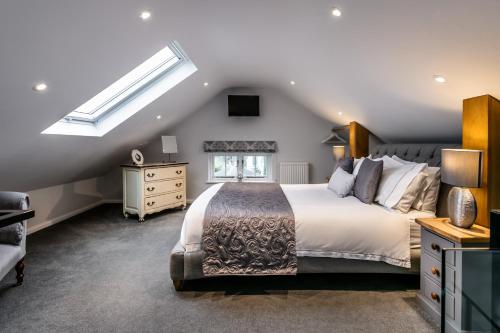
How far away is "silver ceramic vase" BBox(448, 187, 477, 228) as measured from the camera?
1.85 metres

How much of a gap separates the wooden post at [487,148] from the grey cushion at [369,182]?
2.54 feet

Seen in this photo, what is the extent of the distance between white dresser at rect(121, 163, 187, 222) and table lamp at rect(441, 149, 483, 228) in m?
3.90

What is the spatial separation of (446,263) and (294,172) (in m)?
4.41

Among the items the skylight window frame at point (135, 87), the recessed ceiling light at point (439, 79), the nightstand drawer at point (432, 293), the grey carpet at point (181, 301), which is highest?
the skylight window frame at point (135, 87)

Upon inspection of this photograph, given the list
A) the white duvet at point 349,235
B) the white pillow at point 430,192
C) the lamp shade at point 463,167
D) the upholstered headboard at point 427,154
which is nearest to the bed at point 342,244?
the white duvet at point 349,235

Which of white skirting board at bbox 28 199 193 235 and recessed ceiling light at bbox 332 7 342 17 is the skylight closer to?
white skirting board at bbox 28 199 193 235

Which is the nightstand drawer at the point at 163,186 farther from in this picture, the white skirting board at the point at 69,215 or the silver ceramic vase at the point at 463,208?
the silver ceramic vase at the point at 463,208

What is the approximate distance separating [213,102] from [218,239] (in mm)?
4023

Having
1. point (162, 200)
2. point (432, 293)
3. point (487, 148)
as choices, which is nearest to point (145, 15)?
point (487, 148)

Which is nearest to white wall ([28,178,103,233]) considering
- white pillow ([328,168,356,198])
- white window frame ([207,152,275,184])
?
white window frame ([207,152,275,184])

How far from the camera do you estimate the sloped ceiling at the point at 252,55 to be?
1709 mm

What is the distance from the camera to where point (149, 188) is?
15.0 feet

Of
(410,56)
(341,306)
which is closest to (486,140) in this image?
(410,56)

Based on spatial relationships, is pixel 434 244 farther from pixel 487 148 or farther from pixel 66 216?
pixel 66 216
